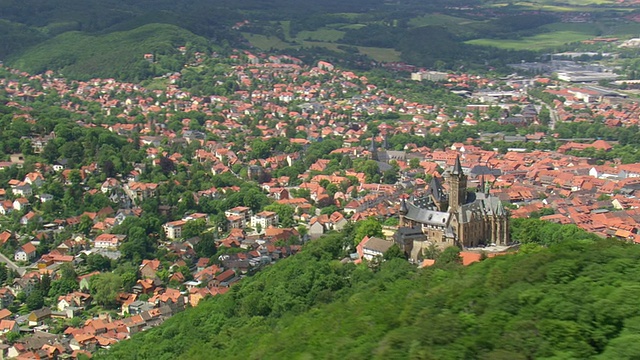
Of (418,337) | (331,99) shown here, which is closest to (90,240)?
(418,337)

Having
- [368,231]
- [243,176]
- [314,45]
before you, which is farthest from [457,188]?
[314,45]

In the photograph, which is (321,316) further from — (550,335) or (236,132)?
(236,132)

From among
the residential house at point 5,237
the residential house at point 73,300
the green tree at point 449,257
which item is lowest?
the residential house at point 73,300

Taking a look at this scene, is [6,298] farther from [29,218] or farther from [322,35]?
[322,35]

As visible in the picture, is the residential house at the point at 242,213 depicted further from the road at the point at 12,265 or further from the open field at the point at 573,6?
the open field at the point at 573,6

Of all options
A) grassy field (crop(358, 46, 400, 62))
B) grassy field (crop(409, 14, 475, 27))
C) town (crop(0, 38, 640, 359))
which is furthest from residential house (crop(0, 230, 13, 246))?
grassy field (crop(409, 14, 475, 27))

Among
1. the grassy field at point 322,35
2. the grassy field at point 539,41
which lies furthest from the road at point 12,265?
the grassy field at point 539,41
